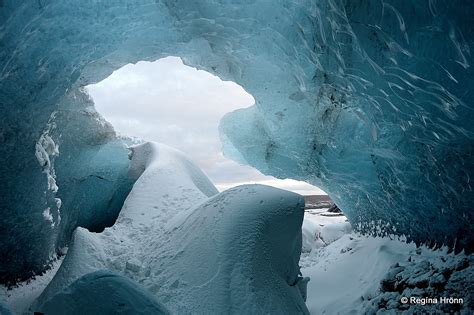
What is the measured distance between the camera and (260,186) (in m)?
3.66

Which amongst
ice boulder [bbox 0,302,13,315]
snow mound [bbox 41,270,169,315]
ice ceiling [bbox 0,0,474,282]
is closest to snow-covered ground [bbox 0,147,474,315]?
snow mound [bbox 41,270,169,315]

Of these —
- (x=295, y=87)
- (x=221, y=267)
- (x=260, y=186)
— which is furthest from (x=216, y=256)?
(x=295, y=87)

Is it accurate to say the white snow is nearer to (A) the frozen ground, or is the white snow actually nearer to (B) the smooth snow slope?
(A) the frozen ground

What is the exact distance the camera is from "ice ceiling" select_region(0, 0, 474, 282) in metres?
2.86

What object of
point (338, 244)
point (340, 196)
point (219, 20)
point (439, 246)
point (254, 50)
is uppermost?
point (219, 20)

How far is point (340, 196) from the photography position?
24.5 ft

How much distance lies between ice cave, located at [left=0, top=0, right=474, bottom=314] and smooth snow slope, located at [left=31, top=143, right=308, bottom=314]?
0.05ft

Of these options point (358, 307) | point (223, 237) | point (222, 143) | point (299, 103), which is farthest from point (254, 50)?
point (222, 143)

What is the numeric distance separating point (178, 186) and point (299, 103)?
2299 mm

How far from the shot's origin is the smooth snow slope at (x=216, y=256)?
2.76m

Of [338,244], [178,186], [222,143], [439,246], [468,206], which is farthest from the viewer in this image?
[222,143]

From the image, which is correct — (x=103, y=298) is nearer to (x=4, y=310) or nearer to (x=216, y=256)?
(x=4, y=310)

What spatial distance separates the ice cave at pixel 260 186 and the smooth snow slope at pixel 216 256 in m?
0.02

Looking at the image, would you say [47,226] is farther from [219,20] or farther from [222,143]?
[222,143]
